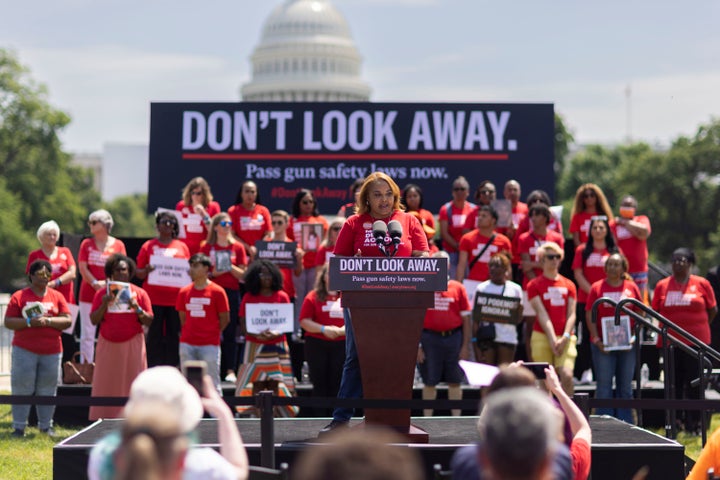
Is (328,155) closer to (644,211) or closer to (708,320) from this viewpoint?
(708,320)

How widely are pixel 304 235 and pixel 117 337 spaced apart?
10.7 feet

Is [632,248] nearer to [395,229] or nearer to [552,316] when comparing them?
[552,316]

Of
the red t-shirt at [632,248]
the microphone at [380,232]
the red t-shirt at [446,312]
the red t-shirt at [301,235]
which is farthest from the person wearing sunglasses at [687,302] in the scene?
the microphone at [380,232]

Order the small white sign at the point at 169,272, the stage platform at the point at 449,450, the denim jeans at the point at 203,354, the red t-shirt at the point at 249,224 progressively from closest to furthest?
the stage platform at the point at 449,450 < the denim jeans at the point at 203,354 < the small white sign at the point at 169,272 < the red t-shirt at the point at 249,224

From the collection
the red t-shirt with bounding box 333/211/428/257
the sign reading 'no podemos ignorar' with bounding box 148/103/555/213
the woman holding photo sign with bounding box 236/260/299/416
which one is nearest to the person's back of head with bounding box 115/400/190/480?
the red t-shirt with bounding box 333/211/428/257

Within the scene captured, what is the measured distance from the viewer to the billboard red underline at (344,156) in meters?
16.8

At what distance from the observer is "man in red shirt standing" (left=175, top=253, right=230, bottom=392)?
12.3 meters

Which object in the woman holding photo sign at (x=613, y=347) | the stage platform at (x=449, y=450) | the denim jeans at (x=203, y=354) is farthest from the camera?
the woman holding photo sign at (x=613, y=347)

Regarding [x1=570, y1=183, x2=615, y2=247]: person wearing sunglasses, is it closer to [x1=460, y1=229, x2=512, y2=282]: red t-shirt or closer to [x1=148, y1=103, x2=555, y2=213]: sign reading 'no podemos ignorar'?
[x1=460, y1=229, x2=512, y2=282]: red t-shirt

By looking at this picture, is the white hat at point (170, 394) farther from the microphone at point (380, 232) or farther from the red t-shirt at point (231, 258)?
the red t-shirt at point (231, 258)

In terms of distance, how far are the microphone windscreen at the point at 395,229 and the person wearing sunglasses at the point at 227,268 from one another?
600 centimetres

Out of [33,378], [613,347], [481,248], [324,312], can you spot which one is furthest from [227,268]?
[613,347]

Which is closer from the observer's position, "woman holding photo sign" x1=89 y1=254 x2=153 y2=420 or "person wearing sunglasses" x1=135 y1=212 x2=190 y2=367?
"woman holding photo sign" x1=89 y1=254 x2=153 y2=420

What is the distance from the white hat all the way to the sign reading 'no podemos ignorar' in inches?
504
